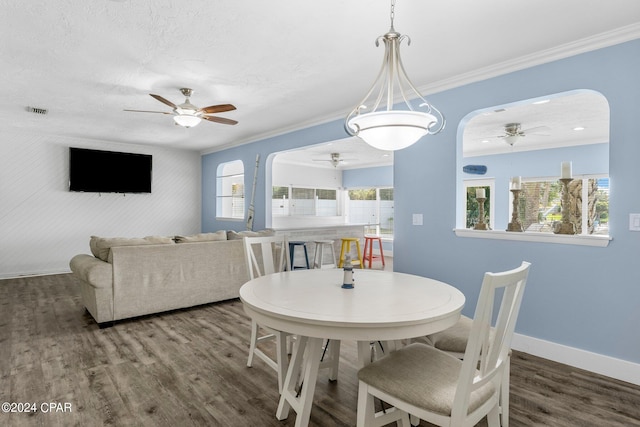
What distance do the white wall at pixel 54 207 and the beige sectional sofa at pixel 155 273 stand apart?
2.82 metres

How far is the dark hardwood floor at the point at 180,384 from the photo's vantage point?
196 cm

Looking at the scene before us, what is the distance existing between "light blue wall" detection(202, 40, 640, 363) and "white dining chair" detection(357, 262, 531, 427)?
1.57 meters

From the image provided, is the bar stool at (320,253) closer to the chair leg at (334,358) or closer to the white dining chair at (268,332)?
the white dining chair at (268,332)

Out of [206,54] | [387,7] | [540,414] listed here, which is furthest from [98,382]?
[387,7]

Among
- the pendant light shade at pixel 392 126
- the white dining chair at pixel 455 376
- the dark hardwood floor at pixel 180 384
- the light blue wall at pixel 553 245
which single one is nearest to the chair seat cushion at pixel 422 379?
the white dining chair at pixel 455 376

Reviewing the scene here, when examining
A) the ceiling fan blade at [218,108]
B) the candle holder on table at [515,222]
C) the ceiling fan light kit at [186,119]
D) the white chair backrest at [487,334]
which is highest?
the ceiling fan blade at [218,108]

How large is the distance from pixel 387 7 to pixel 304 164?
23.4 ft

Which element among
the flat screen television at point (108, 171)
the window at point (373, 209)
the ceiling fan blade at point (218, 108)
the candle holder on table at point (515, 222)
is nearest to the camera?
the candle holder on table at point (515, 222)

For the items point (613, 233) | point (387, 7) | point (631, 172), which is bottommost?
point (613, 233)

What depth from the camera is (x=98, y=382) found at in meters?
2.34

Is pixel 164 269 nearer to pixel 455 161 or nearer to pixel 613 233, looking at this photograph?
pixel 455 161

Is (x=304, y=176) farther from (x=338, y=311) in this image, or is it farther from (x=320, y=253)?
(x=338, y=311)

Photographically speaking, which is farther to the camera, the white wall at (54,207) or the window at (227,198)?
the window at (227,198)

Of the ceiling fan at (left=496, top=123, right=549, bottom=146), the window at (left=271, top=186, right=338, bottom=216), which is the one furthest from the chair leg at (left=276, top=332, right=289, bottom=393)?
the window at (left=271, top=186, right=338, bottom=216)
